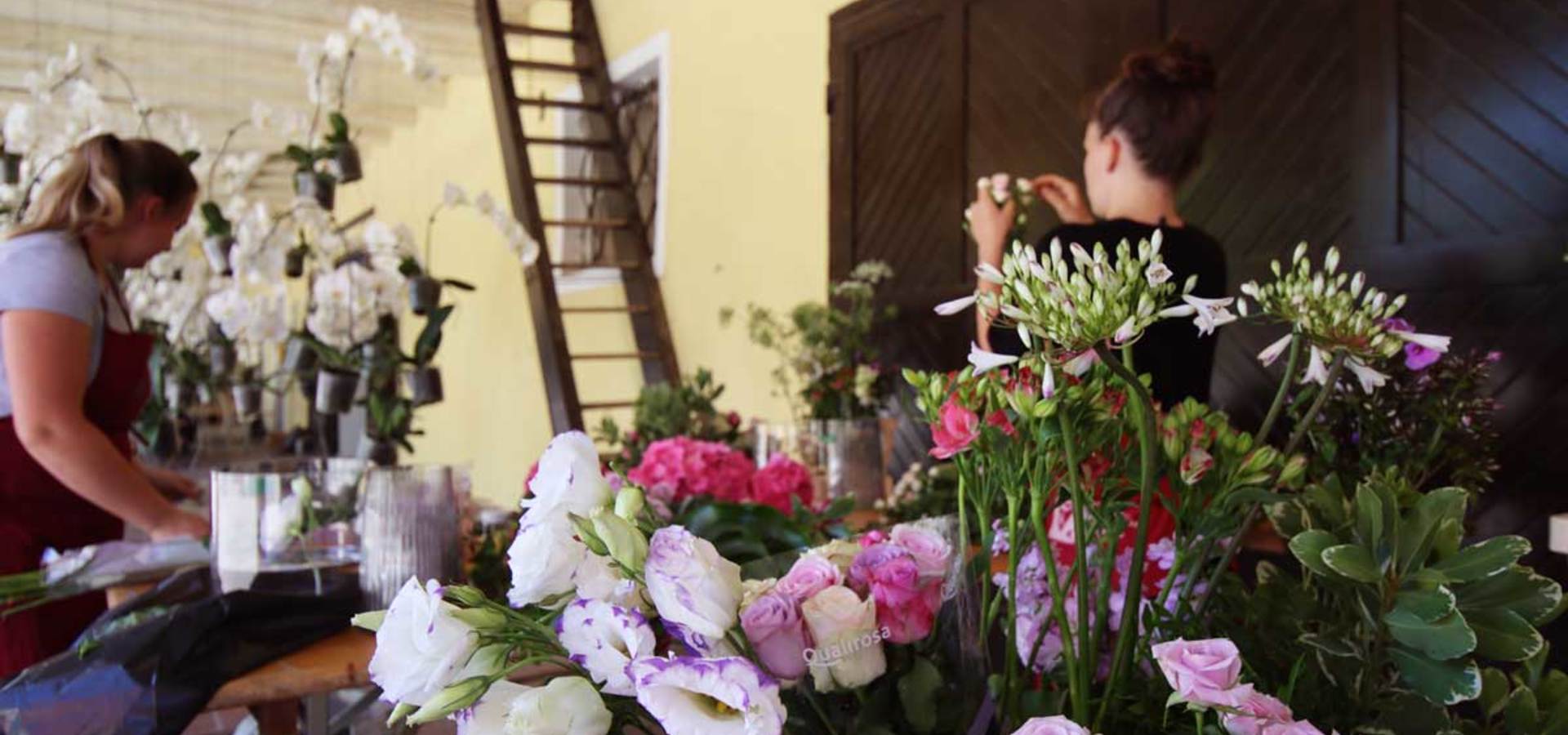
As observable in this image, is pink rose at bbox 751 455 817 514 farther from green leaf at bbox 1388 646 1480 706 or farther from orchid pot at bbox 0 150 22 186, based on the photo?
orchid pot at bbox 0 150 22 186

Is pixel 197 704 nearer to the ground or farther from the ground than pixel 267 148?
nearer to the ground

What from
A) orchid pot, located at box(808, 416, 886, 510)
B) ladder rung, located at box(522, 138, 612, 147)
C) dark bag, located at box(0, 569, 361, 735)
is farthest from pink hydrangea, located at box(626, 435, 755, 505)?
ladder rung, located at box(522, 138, 612, 147)

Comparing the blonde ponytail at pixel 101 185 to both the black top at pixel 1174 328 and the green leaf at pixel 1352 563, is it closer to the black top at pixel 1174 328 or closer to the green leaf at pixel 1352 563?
the black top at pixel 1174 328

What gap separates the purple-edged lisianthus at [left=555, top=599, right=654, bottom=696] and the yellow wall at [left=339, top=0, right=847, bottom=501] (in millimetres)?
4131

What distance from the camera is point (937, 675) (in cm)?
51

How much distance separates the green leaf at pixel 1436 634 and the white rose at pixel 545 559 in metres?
0.39

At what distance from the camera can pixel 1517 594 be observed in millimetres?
536

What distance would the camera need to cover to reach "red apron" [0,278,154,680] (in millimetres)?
1801

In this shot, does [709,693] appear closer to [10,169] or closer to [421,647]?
[421,647]

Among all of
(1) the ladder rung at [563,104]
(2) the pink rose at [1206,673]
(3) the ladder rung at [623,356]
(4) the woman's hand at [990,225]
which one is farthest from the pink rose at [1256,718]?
(1) the ladder rung at [563,104]

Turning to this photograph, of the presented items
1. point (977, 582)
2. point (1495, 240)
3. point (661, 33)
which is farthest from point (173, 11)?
point (977, 582)

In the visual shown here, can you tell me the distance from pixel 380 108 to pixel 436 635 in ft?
30.4

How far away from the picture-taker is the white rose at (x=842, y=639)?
474mm

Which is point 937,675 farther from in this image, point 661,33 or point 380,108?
point 380,108
